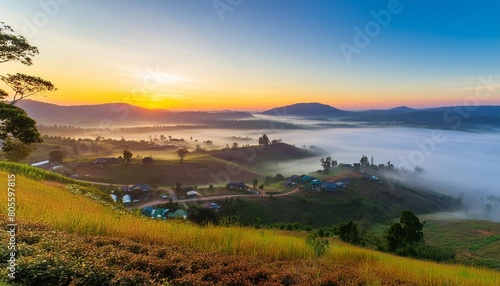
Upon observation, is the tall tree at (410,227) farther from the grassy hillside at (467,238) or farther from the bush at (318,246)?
the bush at (318,246)

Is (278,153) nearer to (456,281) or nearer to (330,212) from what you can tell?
(330,212)

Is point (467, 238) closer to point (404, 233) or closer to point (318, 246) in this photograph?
point (404, 233)

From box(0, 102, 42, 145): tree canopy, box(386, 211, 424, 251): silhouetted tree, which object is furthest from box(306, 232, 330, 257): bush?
box(386, 211, 424, 251): silhouetted tree

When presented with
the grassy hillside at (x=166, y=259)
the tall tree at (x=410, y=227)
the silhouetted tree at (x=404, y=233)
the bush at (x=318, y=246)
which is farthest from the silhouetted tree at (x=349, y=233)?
the bush at (x=318, y=246)

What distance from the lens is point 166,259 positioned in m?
6.30

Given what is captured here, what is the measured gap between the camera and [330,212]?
7669 centimetres

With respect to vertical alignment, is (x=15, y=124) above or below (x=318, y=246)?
above

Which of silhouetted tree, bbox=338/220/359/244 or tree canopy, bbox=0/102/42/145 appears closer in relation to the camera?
tree canopy, bbox=0/102/42/145

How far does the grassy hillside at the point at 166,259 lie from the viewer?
5.27 metres

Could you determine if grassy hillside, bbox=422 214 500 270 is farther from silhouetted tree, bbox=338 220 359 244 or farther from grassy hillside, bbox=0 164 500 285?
grassy hillside, bbox=0 164 500 285

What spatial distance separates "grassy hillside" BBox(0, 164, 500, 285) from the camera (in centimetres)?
527

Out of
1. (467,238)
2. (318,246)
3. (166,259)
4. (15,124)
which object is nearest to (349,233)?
(318,246)

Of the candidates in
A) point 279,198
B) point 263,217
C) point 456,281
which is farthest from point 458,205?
point 456,281

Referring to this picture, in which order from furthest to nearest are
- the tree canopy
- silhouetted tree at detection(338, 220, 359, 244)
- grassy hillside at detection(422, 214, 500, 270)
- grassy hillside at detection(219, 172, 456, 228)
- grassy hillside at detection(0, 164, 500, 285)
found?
grassy hillside at detection(219, 172, 456, 228) < grassy hillside at detection(422, 214, 500, 270) < silhouetted tree at detection(338, 220, 359, 244) < the tree canopy < grassy hillside at detection(0, 164, 500, 285)
